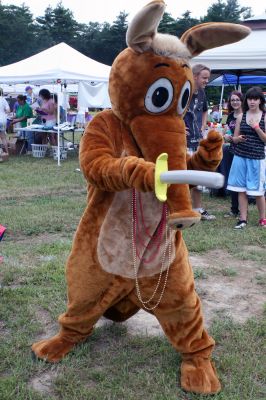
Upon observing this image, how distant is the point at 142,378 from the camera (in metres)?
2.46

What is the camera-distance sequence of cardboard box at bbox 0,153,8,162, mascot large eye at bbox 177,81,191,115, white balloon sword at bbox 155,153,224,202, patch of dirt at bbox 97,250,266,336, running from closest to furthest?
white balloon sword at bbox 155,153,224,202
mascot large eye at bbox 177,81,191,115
patch of dirt at bbox 97,250,266,336
cardboard box at bbox 0,153,8,162

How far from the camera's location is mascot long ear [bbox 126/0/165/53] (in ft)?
6.02

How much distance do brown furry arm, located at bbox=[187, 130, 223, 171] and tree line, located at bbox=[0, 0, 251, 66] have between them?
52.5 metres

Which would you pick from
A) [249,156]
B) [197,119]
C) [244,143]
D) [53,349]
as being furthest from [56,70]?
[53,349]

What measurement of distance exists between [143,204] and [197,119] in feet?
12.9

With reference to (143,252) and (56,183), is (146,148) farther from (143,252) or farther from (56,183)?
(56,183)

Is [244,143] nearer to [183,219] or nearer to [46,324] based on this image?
[46,324]

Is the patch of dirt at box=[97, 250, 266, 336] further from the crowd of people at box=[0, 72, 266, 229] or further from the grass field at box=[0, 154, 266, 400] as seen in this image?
the crowd of people at box=[0, 72, 266, 229]

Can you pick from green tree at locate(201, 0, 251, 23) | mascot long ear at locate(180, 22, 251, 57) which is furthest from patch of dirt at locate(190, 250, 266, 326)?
green tree at locate(201, 0, 251, 23)

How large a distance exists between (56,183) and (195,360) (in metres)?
6.02

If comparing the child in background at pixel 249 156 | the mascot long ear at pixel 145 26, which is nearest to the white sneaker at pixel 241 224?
the child in background at pixel 249 156

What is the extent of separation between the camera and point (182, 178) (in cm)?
162

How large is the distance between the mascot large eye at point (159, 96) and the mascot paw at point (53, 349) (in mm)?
1392

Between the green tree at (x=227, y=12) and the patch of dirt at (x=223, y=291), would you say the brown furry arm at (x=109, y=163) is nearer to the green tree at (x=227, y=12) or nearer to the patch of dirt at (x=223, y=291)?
the patch of dirt at (x=223, y=291)
